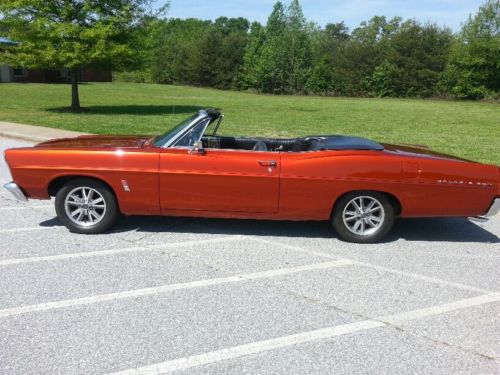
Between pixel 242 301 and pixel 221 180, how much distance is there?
1531 millimetres

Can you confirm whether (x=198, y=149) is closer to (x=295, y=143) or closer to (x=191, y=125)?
(x=191, y=125)

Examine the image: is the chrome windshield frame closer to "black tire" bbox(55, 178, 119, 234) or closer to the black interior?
the black interior

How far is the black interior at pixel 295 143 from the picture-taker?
5.32 m

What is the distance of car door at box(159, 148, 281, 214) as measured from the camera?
4.99 meters

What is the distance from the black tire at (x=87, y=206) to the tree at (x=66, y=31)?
14788mm

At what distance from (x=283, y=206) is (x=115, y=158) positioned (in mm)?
1772

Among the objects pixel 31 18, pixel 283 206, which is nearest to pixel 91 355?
pixel 283 206

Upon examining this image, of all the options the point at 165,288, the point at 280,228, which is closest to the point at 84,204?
the point at 165,288

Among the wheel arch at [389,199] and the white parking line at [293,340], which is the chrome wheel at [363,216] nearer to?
the wheel arch at [389,199]

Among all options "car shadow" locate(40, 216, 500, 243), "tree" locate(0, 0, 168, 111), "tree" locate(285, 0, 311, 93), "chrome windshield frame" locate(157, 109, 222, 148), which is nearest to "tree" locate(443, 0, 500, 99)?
"tree" locate(285, 0, 311, 93)

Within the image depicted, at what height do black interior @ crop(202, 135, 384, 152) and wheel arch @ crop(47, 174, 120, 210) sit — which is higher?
black interior @ crop(202, 135, 384, 152)

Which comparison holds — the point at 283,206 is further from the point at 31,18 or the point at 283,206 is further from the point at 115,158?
the point at 31,18

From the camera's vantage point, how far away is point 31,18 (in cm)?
1912

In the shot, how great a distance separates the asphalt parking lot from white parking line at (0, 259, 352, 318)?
0.02m
